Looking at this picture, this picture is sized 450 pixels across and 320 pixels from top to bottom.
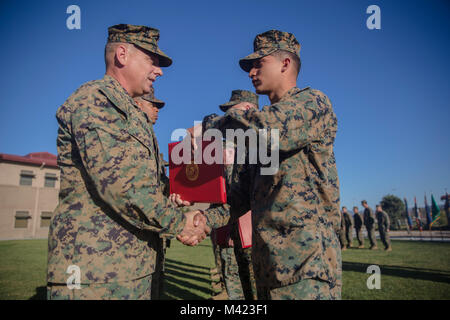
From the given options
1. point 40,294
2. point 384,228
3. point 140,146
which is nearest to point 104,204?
point 140,146

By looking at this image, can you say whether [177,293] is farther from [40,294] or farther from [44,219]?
[44,219]

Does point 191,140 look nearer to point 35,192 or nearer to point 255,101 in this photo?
point 255,101

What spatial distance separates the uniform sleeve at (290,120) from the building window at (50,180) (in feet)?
114

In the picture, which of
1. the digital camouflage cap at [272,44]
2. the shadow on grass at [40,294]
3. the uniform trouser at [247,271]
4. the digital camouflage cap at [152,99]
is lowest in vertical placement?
the shadow on grass at [40,294]

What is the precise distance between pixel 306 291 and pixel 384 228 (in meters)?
14.4

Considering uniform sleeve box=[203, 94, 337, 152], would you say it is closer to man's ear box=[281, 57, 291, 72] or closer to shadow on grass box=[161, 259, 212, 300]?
man's ear box=[281, 57, 291, 72]

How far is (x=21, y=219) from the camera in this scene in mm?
26906

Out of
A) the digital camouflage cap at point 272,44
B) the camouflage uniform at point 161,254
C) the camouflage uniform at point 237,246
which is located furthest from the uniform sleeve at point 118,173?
the digital camouflage cap at point 272,44

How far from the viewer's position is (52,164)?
98.4 feet

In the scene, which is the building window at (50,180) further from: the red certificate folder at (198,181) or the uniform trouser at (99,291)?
the uniform trouser at (99,291)

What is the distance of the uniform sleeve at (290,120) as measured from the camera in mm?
1733

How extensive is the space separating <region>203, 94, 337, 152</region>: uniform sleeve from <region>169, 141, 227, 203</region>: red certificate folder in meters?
0.76
